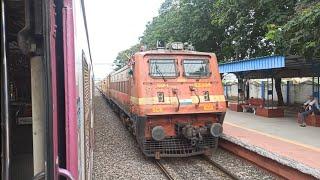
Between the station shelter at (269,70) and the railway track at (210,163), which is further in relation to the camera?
the station shelter at (269,70)

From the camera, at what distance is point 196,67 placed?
36.5 ft

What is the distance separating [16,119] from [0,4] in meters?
1.13

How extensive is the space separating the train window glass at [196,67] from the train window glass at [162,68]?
312mm

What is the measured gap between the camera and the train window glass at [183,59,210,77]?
36.2 feet

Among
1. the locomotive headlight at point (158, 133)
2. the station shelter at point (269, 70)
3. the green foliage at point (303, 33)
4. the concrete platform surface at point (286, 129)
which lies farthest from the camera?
the station shelter at point (269, 70)

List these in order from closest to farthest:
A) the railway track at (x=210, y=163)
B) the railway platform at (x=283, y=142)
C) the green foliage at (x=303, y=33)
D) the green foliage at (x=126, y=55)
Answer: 1. the railway platform at (x=283, y=142)
2. the railway track at (x=210, y=163)
3. the green foliage at (x=303, y=33)
4. the green foliage at (x=126, y=55)

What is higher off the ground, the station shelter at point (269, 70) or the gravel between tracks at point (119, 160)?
the station shelter at point (269, 70)

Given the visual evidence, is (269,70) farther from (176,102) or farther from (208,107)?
(176,102)

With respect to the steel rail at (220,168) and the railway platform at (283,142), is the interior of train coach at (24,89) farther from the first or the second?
the steel rail at (220,168)

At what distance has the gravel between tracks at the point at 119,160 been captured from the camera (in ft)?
30.9

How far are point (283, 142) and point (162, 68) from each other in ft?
12.0

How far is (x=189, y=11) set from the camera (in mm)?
28688

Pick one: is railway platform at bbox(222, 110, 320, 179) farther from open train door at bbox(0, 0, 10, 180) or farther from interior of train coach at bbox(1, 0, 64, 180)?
open train door at bbox(0, 0, 10, 180)

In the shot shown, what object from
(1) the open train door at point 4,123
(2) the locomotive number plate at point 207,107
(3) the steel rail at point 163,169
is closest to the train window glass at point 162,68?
(2) the locomotive number plate at point 207,107
